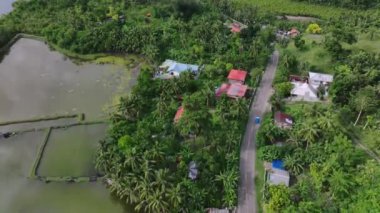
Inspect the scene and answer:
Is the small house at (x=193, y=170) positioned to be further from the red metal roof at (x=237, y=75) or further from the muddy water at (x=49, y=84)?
the red metal roof at (x=237, y=75)

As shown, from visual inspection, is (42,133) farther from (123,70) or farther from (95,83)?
(123,70)

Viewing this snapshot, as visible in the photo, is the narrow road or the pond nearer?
the narrow road

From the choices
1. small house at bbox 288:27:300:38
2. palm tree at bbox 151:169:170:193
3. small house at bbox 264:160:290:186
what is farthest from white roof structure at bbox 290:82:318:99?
palm tree at bbox 151:169:170:193

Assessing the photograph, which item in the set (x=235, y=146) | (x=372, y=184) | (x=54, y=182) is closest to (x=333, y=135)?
(x=372, y=184)

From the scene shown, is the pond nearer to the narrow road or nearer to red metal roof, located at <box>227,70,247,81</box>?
the narrow road

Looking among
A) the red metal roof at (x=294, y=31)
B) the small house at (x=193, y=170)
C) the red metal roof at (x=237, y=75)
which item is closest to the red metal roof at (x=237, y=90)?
the red metal roof at (x=237, y=75)

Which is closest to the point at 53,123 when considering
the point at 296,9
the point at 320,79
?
the point at 320,79

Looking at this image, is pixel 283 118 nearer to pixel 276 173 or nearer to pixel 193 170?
pixel 276 173
